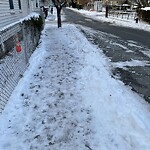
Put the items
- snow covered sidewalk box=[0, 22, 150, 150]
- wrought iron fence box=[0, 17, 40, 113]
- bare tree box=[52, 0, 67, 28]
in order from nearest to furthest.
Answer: snow covered sidewalk box=[0, 22, 150, 150], wrought iron fence box=[0, 17, 40, 113], bare tree box=[52, 0, 67, 28]

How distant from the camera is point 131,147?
3.81 metres

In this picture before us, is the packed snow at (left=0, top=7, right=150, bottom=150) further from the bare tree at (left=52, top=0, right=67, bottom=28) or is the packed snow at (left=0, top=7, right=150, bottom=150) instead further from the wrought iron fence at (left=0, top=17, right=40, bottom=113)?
the bare tree at (left=52, top=0, right=67, bottom=28)

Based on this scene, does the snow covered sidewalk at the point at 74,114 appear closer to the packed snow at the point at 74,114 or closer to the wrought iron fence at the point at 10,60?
the packed snow at the point at 74,114

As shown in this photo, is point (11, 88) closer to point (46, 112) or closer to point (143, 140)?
point (46, 112)

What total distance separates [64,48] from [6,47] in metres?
3.88

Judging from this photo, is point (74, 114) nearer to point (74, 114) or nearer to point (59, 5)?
point (74, 114)

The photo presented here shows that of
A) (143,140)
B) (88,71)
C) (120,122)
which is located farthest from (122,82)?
(143,140)

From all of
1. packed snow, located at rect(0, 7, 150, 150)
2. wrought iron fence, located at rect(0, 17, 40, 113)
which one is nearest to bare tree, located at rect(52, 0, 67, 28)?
wrought iron fence, located at rect(0, 17, 40, 113)

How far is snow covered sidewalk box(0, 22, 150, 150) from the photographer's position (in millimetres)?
3966

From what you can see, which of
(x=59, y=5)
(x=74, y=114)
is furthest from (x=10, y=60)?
(x=59, y=5)

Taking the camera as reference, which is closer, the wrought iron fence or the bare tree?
the wrought iron fence

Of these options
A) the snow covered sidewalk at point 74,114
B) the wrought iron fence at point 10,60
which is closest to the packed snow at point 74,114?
the snow covered sidewalk at point 74,114

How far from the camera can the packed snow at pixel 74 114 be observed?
13.0 ft

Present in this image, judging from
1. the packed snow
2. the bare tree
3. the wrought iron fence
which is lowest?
the packed snow
